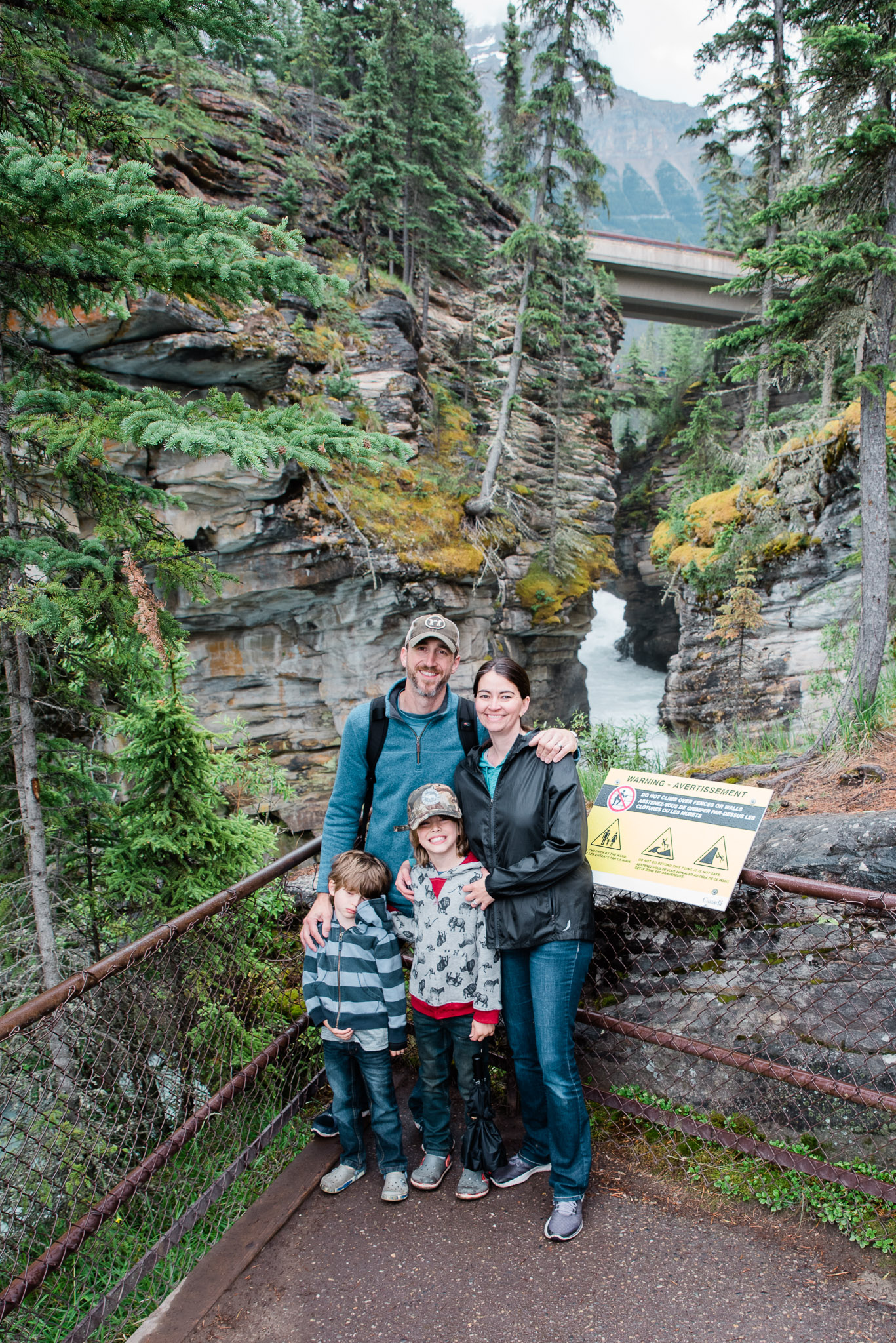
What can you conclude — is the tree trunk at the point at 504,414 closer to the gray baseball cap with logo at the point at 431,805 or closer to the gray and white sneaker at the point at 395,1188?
the gray baseball cap with logo at the point at 431,805

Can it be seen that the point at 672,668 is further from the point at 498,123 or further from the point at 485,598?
the point at 498,123

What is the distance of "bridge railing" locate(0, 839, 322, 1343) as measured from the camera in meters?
2.41

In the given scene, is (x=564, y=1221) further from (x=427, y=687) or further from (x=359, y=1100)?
(x=427, y=687)

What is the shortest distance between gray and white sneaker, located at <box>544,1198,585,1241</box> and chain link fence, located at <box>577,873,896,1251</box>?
48 cm

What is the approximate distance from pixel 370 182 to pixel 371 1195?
60.5 feet

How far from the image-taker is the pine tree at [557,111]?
15.5 m

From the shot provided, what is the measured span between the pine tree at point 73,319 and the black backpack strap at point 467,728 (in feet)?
5.62

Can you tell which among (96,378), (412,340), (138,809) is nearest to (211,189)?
(412,340)

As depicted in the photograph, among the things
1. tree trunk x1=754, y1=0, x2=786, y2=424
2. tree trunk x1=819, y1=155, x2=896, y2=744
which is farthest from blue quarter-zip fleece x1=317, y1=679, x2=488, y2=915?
tree trunk x1=754, y1=0, x2=786, y2=424

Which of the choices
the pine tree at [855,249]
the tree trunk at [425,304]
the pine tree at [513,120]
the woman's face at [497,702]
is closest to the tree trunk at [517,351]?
the pine tree at [513,120]

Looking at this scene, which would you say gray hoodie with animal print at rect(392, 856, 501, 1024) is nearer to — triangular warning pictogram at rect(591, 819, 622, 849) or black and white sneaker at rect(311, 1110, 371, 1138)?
triangular warning pictogram at rect(591, 819, 622, 849)

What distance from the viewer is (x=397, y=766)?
3.01m

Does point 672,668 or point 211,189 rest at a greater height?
point 211,189

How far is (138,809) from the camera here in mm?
4203
